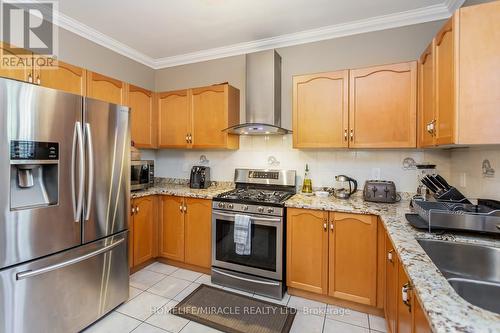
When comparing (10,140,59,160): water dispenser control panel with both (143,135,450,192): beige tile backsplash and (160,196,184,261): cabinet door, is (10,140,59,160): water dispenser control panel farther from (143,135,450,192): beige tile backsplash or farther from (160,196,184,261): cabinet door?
(143,135,450,192): beige tile backsplash

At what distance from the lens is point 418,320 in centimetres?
90

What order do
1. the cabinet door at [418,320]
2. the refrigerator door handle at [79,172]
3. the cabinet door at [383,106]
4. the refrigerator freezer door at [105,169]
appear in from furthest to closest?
the cabinet door at [383,106]
the refrigerator freezer door at [105,169]
the refrigerator door handle at [79,172]
the cabinet door at [418,320]

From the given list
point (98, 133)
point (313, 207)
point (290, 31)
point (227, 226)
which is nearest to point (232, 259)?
point (227, 226)

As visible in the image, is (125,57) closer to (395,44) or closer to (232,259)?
(232,259)

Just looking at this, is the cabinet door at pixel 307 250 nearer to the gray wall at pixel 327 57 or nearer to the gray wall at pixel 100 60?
the gray wall at pixel 327 57

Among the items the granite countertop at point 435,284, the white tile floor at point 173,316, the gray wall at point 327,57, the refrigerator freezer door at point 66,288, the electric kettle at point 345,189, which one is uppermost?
the gray wall at point 327,57

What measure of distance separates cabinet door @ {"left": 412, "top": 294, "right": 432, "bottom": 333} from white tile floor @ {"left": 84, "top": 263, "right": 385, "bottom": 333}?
1.05 m

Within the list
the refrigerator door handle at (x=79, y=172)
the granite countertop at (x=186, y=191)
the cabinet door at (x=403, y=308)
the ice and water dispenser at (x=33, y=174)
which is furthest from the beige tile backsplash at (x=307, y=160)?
the ice and water dispenser at (x=33, y=174)

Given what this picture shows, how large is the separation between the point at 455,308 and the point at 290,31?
2.64m

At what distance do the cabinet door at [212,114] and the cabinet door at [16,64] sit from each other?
1452 mm

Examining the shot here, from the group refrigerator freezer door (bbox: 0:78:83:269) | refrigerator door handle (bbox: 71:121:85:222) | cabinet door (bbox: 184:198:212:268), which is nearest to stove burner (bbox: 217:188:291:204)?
cabinet door (bbox: 184:198:212:268)

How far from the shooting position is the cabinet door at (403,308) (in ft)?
3.38

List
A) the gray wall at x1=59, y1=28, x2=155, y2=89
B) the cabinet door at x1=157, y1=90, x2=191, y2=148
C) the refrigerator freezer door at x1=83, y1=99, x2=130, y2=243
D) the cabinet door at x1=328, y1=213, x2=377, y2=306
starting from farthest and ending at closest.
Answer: the cabinet door at x1=157, y1=90, x2=191, y2=148
the gray wall at x1=59, y1=28, x2=155, y2=89
the cabinet door at x1=328, y1=213, x2=377, y2=306
the refrigerator freezer door at x1=83, y1=99, x2=130, y2=243

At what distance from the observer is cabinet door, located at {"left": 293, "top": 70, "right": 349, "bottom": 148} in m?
2.23
